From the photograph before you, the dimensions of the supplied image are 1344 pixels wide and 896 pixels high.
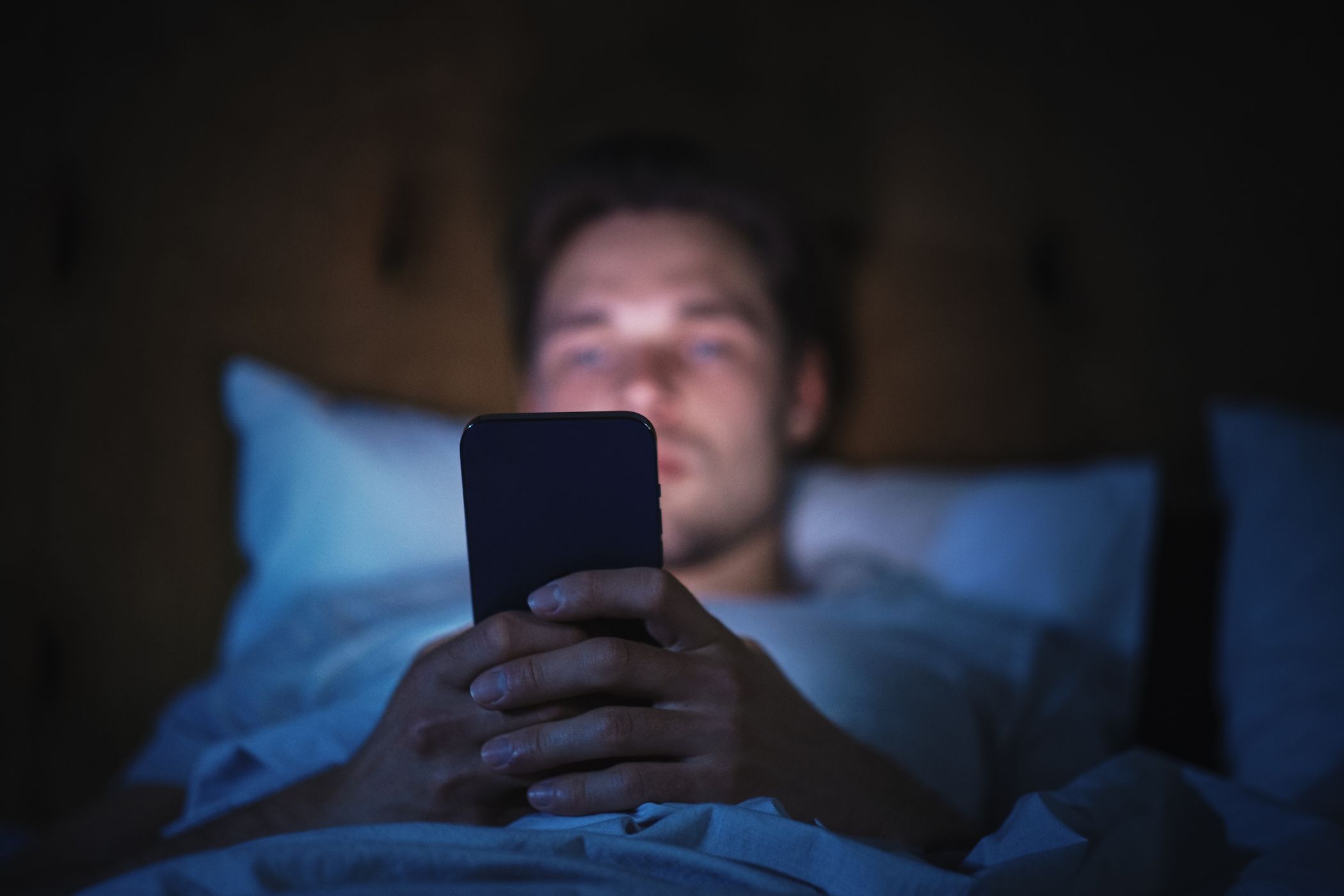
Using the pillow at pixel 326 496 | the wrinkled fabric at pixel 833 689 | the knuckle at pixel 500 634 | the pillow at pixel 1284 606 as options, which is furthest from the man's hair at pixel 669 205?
the knuckle at pixel 500 634

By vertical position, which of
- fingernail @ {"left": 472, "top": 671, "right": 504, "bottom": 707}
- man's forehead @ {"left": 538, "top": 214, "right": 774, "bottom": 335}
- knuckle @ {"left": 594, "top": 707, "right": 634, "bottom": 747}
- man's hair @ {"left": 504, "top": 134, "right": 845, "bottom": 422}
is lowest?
knuckle @ {"left": 594, "top": 707, "right": 634, "bottom": 747}

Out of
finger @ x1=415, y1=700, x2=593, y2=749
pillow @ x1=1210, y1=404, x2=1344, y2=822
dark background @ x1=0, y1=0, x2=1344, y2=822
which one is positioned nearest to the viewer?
finger @ x1=415, y1=700, x2=593, y2=749

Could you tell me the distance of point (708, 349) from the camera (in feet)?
3.71

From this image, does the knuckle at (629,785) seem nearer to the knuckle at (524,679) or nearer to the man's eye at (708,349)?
the knuckle at (524,679)

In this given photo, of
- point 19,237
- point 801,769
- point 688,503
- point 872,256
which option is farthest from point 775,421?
point 19,237

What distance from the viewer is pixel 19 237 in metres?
1.29

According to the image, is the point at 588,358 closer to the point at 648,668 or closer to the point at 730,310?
the point at 730,310

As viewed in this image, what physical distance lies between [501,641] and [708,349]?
2.08ft

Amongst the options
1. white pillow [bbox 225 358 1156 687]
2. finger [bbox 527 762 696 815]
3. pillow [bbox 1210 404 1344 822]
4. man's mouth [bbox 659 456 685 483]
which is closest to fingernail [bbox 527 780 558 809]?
finger [bbox 527 762 696 815]

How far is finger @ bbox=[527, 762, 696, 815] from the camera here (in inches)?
23.2

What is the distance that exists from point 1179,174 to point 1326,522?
66 centimetres

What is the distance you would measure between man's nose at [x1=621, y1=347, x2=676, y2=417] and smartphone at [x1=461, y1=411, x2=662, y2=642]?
0.46 m

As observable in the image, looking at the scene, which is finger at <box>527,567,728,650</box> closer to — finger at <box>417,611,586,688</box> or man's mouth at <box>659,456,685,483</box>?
finger at <box>417,611,586,688</box>

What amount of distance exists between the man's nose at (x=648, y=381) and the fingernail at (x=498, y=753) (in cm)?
52
